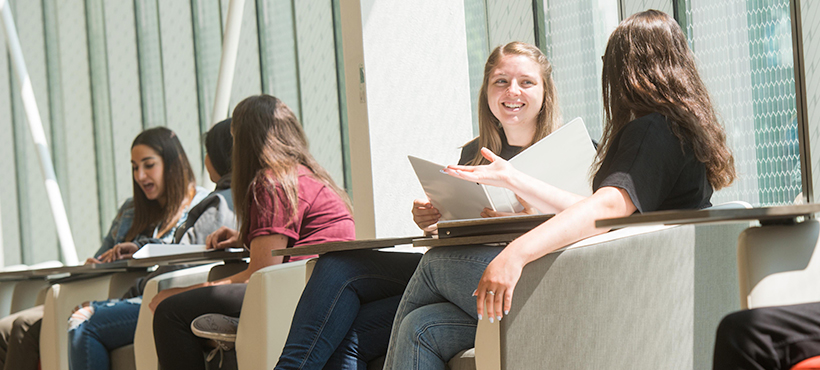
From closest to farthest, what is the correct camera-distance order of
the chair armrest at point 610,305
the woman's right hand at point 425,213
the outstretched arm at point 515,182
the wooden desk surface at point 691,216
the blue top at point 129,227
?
1. the wooden desk surface at point 691,216
2. the chair armrest at point 610,305
3. the outstretched arm at point 515,182
4. the woman's right hand at point 425,213
5. the blue top at point 129,227

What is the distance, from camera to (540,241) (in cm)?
158

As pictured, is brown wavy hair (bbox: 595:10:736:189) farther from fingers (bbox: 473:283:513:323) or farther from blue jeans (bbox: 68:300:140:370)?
blue jeans (bbox: 68:300:140:370)

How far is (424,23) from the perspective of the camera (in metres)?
3.93

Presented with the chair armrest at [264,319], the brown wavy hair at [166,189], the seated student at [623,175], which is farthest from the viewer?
the brown wavy hair at [166,189]

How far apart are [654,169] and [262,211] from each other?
1.55 metres

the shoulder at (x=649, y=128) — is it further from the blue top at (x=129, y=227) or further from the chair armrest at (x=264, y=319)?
the blue top at (x=129, y=227)

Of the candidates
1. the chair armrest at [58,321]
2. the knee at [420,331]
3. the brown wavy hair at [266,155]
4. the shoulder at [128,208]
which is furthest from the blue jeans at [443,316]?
the shoulder at [128,208]

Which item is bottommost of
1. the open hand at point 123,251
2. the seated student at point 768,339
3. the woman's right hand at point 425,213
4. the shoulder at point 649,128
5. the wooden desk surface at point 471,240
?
the seated student at point 768,339

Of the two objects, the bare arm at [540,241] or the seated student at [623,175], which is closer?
the bare arm at [540,241]

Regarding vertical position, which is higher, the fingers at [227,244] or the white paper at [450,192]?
the white paper at [450,192]

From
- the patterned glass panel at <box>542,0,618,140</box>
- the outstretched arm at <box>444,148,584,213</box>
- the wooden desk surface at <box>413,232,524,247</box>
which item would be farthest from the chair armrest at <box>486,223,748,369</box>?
the patterned glass panel at <box>542,0,618,140</box>

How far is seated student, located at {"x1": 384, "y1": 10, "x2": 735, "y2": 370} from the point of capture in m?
1.71

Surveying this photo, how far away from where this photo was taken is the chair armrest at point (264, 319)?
2.47 m

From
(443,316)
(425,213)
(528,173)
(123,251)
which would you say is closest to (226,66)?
(123,251)
